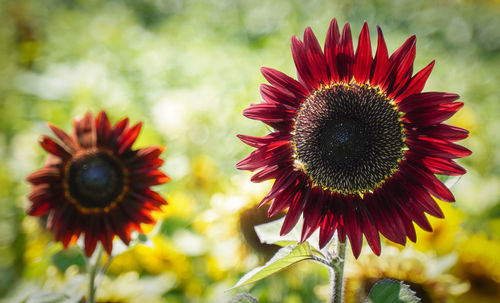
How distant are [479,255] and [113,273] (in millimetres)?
741

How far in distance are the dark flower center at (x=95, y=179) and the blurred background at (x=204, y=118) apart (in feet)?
0.29

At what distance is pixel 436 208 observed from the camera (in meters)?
0.48

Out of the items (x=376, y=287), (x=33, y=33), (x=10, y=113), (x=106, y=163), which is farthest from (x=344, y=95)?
(x=33, y=33)

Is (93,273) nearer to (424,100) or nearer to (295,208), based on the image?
(295,208)

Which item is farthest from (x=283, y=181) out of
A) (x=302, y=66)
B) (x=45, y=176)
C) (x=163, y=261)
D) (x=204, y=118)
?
(x=204, y=118)

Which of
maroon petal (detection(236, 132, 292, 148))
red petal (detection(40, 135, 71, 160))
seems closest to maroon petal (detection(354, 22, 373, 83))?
maroon petal (detection(236, 132, 292, 148))

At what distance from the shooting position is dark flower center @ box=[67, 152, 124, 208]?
0.71m

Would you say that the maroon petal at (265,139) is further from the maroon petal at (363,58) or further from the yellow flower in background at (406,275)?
the yellow flower in background at (406,275)

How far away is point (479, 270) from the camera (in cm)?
74

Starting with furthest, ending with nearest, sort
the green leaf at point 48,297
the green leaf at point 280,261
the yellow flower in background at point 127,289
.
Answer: the yellow flower in background at point 127,289 < the green leaf at point 48,297 < the green leaf at point 280,261

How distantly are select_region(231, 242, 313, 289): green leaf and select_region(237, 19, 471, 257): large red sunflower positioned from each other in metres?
0.02

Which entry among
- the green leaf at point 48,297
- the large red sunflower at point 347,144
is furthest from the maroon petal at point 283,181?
the green leaf at point 48,297

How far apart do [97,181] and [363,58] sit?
1.49 feet

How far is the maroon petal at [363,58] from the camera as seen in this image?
0.49 metres
